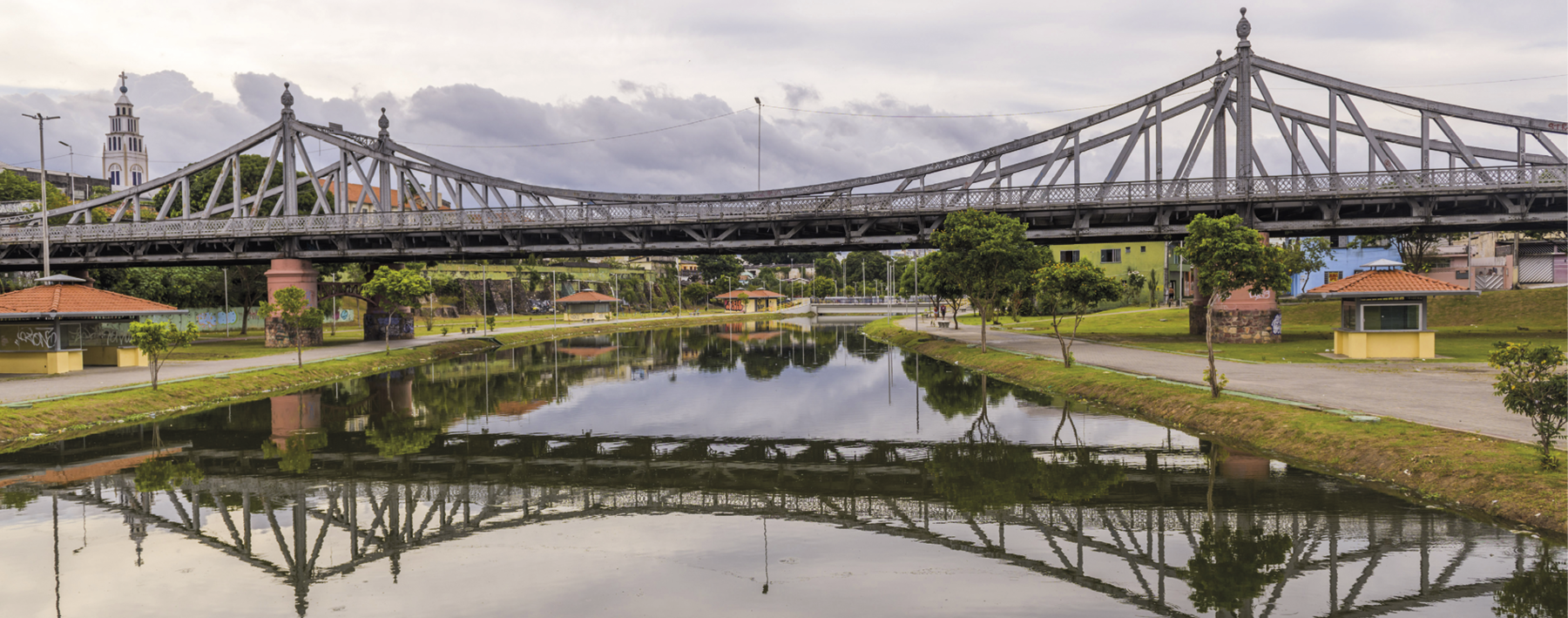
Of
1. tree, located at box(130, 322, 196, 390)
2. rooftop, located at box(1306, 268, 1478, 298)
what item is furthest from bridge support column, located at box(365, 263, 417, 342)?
rooftop, located at box(1306, 268, 1478, 298)

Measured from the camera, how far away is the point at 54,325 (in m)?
39.8

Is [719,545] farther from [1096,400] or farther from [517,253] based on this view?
[517,253]

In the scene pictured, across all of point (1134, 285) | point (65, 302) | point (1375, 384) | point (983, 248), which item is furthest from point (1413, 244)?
point (65, 302)

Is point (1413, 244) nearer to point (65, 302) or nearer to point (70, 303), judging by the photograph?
point (70, 303)

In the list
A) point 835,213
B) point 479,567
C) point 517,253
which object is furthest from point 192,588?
point 517,253

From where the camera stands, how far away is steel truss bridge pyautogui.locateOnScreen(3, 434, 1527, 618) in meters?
12.8

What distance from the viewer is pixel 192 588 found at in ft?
43.0

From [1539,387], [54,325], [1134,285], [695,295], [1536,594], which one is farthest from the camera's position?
[695,295]

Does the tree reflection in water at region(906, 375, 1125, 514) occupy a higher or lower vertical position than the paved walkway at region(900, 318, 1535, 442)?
lower

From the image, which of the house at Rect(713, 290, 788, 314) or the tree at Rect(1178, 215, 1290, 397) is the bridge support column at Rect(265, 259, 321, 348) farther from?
the house at Rect(713, 290, 788, 314)

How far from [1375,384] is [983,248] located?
67.3 ft

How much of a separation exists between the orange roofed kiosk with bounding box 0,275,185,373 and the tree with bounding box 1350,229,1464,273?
71.2 metres

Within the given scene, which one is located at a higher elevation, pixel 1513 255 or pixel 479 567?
pixel 1513 255

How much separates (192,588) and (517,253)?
44.5 metres
